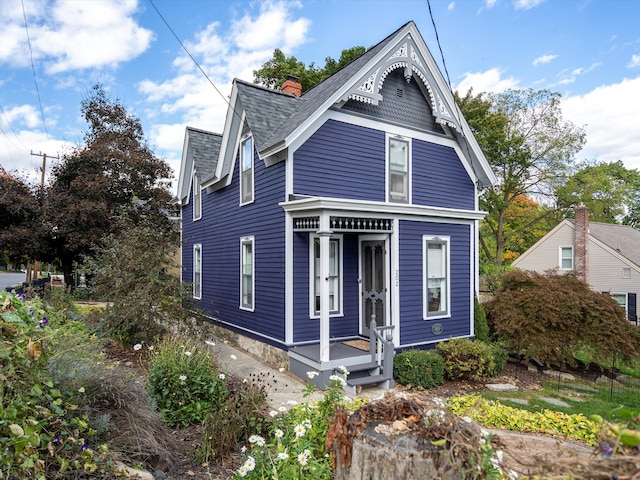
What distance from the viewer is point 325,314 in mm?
7672

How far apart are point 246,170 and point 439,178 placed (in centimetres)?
548

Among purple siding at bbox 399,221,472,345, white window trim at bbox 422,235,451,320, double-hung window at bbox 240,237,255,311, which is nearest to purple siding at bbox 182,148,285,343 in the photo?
double-hung window at bbox 240,237,255,311

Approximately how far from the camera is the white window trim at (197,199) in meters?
Result: 14.1

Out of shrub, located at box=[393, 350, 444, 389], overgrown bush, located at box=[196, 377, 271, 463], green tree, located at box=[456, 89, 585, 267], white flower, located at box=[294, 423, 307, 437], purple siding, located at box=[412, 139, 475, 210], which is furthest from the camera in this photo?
Result: green tree, located at box=[456, 89, 585, 267]

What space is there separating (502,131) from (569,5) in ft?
52.8

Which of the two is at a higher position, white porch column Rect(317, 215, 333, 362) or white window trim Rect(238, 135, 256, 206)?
white window trim Rect(238, 135, 256, 206)

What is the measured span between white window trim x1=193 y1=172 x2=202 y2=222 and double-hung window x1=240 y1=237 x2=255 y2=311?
13.6 ft

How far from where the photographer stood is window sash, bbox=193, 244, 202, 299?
1395cm

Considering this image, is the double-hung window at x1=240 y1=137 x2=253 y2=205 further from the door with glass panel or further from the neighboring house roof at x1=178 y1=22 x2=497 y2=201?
the door with glass panel

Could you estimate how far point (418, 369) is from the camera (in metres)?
8.10

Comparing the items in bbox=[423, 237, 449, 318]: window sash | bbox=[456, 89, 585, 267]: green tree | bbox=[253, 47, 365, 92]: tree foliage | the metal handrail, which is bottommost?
the metal handrail

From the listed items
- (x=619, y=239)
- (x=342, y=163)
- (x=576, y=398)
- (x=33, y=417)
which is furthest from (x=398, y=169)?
(x=619, y=239)

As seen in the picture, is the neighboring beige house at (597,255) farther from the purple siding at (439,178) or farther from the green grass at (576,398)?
the green grass at (576,398)

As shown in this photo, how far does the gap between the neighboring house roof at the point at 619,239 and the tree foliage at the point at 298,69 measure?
55.9 ft
